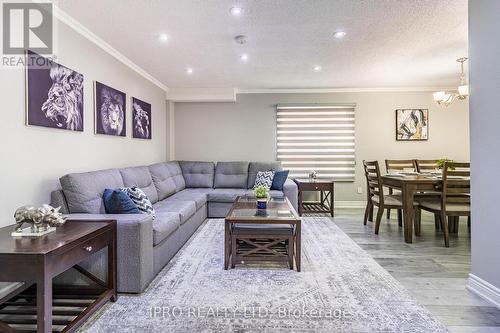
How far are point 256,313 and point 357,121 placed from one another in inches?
185

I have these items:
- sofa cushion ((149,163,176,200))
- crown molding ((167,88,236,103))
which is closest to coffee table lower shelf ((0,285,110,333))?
sofa cushion ((149,163,176,200))

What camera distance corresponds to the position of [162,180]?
418cm

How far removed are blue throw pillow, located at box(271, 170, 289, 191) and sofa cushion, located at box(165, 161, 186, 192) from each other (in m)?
1.61

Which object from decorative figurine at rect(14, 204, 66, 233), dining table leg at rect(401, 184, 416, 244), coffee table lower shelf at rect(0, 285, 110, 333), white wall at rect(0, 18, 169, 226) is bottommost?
coffee table lower shelf at rect(0, 285, 110, 333)

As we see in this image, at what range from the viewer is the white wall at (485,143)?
1.95 meters

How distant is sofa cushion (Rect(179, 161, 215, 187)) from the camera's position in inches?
202

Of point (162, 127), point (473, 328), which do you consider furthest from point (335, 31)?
point (162, 127)

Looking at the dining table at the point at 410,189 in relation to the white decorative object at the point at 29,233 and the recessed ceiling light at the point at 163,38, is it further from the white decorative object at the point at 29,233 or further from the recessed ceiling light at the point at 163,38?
the white decorative object at the point at 29,233

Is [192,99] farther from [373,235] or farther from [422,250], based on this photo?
[422,250]

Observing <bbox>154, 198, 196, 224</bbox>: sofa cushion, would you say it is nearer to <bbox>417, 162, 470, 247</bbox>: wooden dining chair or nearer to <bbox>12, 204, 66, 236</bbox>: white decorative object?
<bbox>12, 204, 66, 236</bbox>: white decorative object

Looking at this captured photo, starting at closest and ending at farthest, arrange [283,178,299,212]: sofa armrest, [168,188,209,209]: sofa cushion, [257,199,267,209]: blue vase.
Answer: [257,199,267,209]: blue vase, [168,188,209,209]: sofa cushion, [283,178,299,212]: sofa armrest

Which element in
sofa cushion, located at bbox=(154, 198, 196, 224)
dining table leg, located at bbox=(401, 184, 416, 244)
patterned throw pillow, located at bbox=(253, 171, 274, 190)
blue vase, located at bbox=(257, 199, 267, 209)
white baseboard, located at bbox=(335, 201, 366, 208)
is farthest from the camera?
white baseboard, located at bbox=(335, 201, 366, 208)

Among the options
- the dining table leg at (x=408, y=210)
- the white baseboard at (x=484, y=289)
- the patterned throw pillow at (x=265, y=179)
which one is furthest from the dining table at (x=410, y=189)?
the patterned throw pillow at (x=265, y=179)

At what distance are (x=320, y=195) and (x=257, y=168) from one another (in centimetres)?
144
